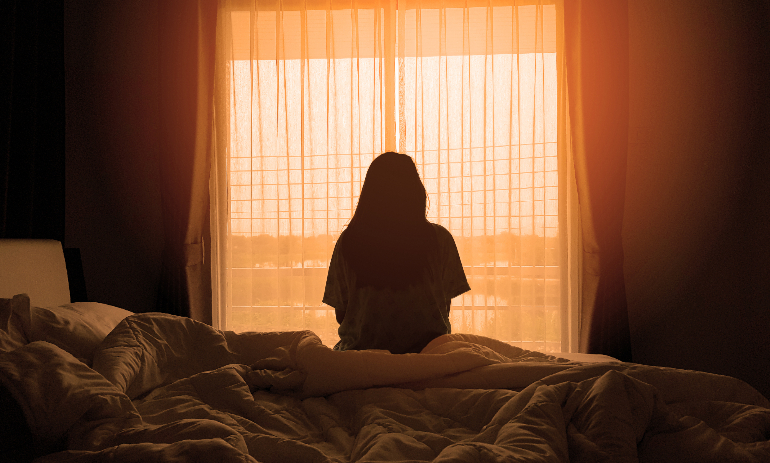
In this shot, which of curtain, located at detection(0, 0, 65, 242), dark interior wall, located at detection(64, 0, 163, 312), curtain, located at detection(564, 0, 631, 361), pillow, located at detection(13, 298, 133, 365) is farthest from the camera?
dark interior wall, located at detection(64, 0, 163, 312)

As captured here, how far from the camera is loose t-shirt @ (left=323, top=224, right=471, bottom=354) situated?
174 cm

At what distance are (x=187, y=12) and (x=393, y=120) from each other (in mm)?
1345

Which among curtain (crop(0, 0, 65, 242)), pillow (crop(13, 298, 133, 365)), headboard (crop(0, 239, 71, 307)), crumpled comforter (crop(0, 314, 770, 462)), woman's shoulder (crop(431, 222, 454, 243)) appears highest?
curtain (crop(0, 0, 65, 242))

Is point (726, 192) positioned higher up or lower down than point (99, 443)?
higher up

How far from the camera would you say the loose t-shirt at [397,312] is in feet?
5.71

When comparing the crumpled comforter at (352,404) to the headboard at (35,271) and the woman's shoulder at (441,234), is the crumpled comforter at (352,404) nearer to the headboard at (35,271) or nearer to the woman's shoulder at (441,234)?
the woman's shoulder at (441,234)

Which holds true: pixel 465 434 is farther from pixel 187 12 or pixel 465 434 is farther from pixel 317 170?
pixel 187 12

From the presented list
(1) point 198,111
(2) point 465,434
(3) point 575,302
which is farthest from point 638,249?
(1) point 198,111

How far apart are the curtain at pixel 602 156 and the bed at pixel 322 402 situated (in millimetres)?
1412

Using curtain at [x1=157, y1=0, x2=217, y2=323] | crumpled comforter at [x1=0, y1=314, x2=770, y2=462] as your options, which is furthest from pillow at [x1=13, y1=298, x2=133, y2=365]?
curtain at [x1=157, y1=0, x2=217, y2=323]

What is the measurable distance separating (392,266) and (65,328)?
993 mm

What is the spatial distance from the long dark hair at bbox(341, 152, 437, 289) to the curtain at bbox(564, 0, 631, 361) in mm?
1432

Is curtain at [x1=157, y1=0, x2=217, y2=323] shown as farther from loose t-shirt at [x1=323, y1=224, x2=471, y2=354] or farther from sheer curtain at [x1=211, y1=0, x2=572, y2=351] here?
loose t-shirt at [x1=323, y1=224, x2=471, y2=354]

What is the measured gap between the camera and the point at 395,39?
9.75 feet
